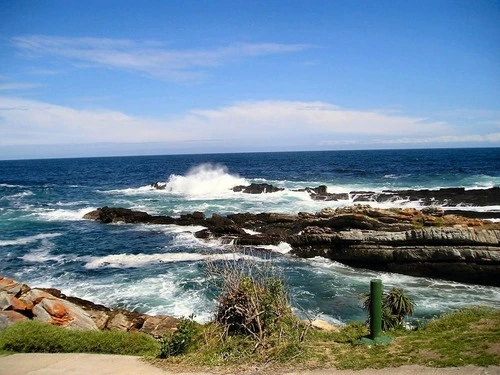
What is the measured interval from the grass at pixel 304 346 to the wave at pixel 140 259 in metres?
12.6

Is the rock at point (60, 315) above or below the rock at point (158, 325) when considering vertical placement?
above

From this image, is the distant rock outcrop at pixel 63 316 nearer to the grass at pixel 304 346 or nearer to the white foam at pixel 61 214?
the grass at pixel 304 346

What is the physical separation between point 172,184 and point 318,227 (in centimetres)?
3674

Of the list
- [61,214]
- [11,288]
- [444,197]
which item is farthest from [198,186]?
[11,288]

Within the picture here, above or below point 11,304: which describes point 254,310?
above

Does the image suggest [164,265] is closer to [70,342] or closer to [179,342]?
[70,342]

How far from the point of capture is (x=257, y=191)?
2024 inches

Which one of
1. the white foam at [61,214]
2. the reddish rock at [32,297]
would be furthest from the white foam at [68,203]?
the reddish rock at [32,297]

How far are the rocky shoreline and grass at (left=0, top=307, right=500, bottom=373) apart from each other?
983 cm

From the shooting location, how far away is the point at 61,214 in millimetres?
40469

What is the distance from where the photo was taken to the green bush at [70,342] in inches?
396

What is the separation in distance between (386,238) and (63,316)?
1626 centimetres

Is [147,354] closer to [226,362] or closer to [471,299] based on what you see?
[226,362]

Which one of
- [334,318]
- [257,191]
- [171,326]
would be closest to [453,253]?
[334,318]
